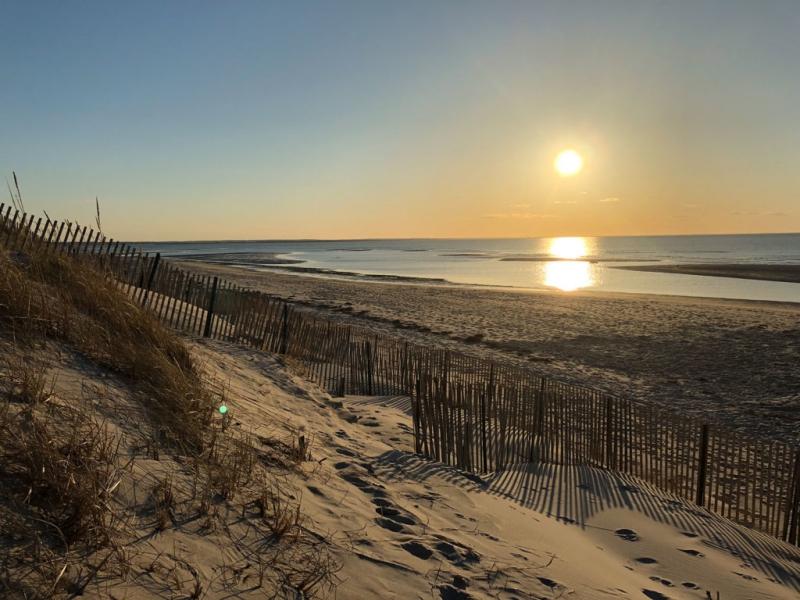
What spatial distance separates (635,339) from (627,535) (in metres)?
13.8

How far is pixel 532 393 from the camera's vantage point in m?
7.16

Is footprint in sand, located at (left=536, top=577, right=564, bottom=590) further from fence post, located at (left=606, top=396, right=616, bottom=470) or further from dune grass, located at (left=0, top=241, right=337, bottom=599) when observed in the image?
fence post, located at (left=606, top=396, right=616, bottom=470)

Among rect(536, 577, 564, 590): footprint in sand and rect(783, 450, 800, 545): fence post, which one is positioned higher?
rect(536, 577, 564, 590): footprint in sand

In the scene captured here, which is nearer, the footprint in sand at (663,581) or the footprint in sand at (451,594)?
the footprint in sand at (451,594)

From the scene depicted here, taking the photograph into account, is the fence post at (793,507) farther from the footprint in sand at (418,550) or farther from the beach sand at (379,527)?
the footprint in sand at (418,550)

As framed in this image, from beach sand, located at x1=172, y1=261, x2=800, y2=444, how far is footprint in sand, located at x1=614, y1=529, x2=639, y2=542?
582cm

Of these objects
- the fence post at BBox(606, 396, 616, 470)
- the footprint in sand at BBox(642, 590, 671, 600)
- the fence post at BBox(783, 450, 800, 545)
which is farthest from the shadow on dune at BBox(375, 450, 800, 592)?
the footprint in sand at BBox(642, 590, 671, 600)

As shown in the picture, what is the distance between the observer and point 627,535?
4.38 meters

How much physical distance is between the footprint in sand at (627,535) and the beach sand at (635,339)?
19.1 ft

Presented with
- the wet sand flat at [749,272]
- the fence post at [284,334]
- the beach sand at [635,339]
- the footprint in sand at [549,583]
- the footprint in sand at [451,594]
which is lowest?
the beach sand at [635,339]

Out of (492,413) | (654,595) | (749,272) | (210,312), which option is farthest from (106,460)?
(749,272)

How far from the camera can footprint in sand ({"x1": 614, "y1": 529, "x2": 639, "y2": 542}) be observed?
4309mm

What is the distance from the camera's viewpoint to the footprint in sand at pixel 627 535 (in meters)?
4.31

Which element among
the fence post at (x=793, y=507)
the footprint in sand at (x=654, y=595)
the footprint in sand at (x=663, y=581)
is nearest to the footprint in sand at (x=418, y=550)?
the footprint in sand at (x=654, y=595)
